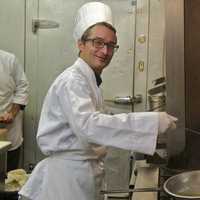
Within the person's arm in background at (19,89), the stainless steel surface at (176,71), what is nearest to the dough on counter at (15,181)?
the person's arm in background at (19,89)

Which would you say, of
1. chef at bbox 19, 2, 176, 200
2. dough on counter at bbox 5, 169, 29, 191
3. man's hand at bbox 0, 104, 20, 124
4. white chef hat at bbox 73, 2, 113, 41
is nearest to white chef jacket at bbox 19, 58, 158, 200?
chef at bbox 19, 2, 176, 200

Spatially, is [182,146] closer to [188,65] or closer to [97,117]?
[188,65]

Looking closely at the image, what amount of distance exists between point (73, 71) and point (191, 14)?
53cm


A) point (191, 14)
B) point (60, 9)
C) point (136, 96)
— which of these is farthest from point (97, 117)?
point (60, 9)

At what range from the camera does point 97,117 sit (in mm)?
1171

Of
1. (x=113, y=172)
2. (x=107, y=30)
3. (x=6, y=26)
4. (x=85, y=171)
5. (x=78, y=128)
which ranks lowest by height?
(x=113, y=172)

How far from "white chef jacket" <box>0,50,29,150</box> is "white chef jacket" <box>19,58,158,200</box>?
166cm

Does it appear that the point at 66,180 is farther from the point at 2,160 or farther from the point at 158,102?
the point at 158,102

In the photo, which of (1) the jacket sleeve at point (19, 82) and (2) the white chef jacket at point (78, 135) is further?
(1) the jacket sleeve at point (19, 82)

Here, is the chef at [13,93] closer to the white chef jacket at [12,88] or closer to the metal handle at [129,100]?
the white chef jacket at [12,88]

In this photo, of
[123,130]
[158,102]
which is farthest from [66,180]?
[158,102]

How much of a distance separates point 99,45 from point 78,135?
318 millimetres

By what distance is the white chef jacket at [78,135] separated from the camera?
45.6 inches

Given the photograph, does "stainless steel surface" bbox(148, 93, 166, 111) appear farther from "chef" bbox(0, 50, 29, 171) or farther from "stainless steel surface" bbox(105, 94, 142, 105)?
"chef" bbox(0, 50, 29, 171)
